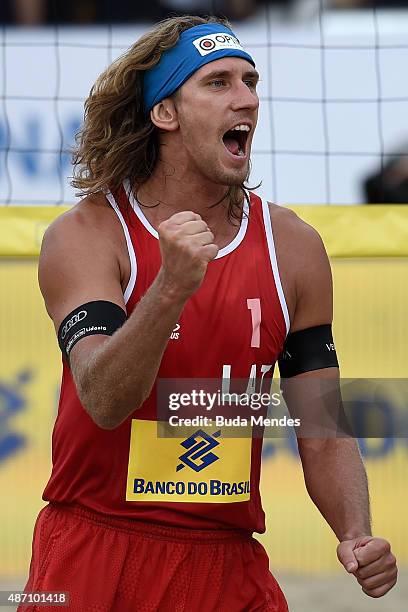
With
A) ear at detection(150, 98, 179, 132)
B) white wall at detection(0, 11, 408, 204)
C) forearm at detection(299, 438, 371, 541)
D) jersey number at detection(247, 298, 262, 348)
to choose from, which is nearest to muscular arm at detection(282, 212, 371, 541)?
forearm at detection(299, 438, 371, 541)

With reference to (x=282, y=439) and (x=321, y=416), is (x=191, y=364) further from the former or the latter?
(x=282, y=439)

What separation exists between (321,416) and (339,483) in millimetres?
182

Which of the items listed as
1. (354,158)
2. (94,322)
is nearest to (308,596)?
(354,158)

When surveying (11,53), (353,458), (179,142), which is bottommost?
(353,458)

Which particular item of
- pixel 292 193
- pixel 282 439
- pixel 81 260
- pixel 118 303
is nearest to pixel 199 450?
pixel 118 303

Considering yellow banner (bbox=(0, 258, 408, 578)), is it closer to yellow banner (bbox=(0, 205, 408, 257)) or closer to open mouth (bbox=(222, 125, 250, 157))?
yellow banner (bbox=(0, 205, 408, 257))

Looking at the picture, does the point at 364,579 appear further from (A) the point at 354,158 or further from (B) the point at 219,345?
(A) the point at 354,158

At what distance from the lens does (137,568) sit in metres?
2.67

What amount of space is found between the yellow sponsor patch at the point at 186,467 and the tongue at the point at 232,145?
2.25 feet

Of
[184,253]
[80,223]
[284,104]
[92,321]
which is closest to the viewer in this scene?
[184,253]

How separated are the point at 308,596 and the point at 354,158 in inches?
73.7

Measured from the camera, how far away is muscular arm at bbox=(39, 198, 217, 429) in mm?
2279

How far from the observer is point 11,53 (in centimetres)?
510

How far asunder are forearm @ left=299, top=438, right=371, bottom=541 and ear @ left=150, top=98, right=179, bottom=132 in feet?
2.88
